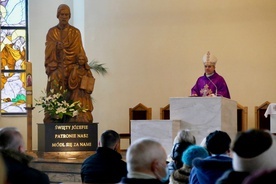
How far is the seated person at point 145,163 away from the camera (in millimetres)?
2883

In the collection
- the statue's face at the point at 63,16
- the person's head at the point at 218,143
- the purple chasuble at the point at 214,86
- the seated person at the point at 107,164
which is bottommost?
the seated person at the point at 107,164

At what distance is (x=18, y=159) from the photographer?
11.1ft

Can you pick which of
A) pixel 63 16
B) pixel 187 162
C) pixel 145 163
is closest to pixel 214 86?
pixel 63 16

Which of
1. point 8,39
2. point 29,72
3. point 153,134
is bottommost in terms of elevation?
point 153,134

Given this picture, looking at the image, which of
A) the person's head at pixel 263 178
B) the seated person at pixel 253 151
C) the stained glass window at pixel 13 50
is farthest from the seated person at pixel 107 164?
the stained glass window at pixel 13 50

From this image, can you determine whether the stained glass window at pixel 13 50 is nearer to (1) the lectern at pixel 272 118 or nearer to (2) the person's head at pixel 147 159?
(1) the lectern at pixel 272 118

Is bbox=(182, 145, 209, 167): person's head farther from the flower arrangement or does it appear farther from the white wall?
the white wall

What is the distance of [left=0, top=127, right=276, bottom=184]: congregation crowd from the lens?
2.33m

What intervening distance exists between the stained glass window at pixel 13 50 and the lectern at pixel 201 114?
6.21 meters

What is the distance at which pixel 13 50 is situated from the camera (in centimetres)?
1440

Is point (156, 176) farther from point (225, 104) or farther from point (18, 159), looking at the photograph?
point (225, 104)

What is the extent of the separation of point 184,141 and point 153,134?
408 centimetres

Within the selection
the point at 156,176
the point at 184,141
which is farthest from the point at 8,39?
the point at 156,176

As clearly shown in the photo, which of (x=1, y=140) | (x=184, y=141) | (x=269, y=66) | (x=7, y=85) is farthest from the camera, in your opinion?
(x=7, y=85)
